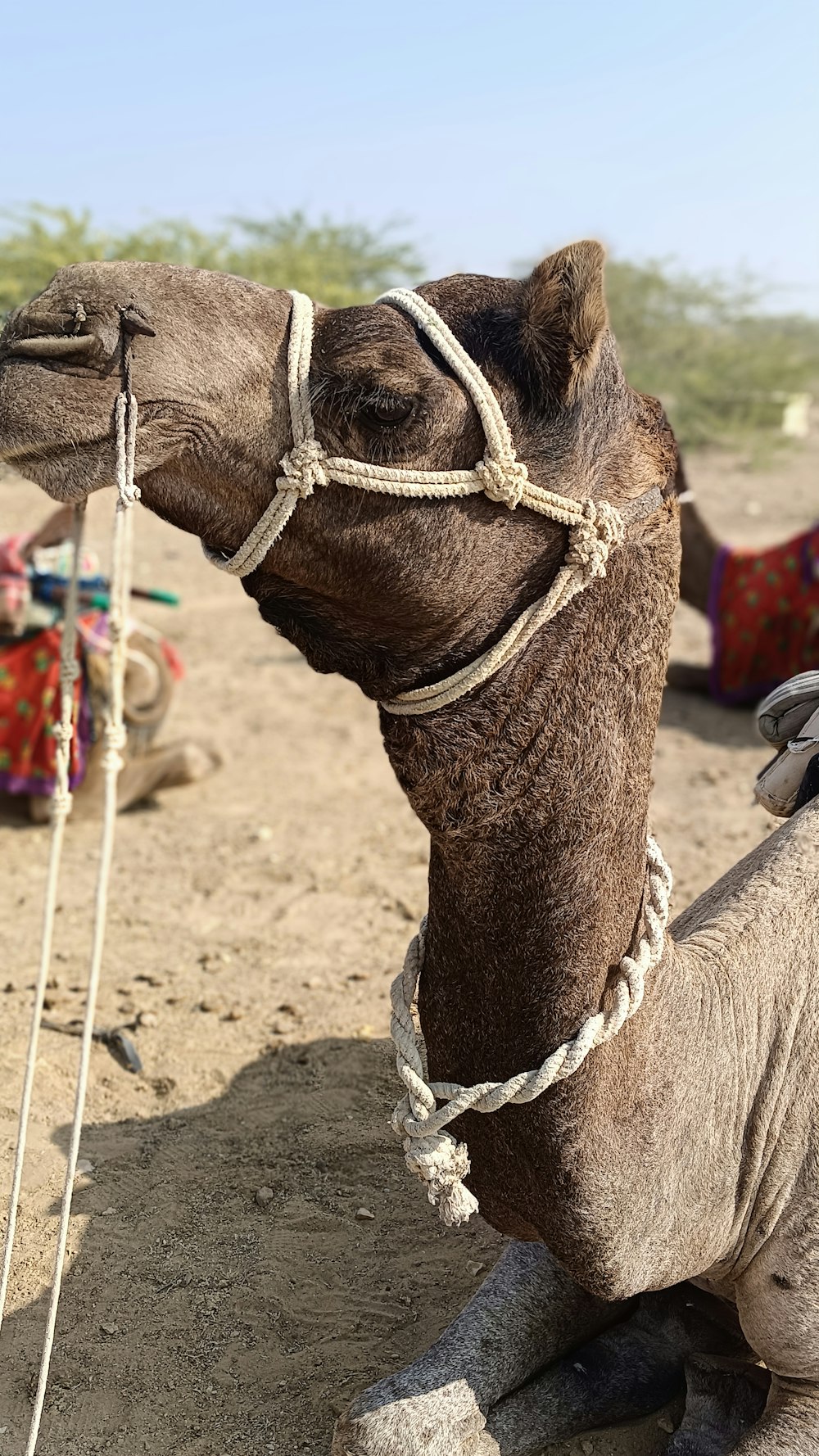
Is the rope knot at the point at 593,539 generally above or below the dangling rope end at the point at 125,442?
below

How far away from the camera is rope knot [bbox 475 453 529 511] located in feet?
5.83

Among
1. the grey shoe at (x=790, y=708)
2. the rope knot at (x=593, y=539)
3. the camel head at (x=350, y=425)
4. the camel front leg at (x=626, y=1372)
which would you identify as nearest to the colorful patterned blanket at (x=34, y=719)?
the grey shoe at (x=790, y=708)

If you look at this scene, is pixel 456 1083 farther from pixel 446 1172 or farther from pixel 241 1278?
pixel 241 1278

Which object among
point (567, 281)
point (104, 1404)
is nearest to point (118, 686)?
point (567, 281)

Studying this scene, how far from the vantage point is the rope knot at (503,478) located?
5.83 feet

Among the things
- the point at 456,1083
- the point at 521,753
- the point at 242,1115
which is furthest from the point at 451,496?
the point at 242,1115

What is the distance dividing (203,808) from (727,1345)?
159 inches

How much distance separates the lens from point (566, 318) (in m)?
1.76

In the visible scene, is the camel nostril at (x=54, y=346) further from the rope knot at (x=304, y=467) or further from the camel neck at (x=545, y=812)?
the camel neck at (x=545, y=812)

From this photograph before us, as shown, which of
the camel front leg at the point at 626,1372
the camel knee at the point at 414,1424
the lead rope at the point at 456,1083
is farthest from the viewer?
the camel front leg at the point at 626,1372

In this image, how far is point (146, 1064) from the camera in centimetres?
395

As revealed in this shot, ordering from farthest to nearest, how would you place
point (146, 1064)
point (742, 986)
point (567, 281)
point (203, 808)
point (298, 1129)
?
point (203, 808) < point (146, 1064) < point (298, 1129) < point (742, 986) < point (567, 281)

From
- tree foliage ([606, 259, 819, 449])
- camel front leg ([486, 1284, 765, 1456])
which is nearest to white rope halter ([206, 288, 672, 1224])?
camel front leg ([486, 1284, 765, 1456])

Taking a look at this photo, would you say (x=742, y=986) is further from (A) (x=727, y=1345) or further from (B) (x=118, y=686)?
(B) (x=118, y=686)
